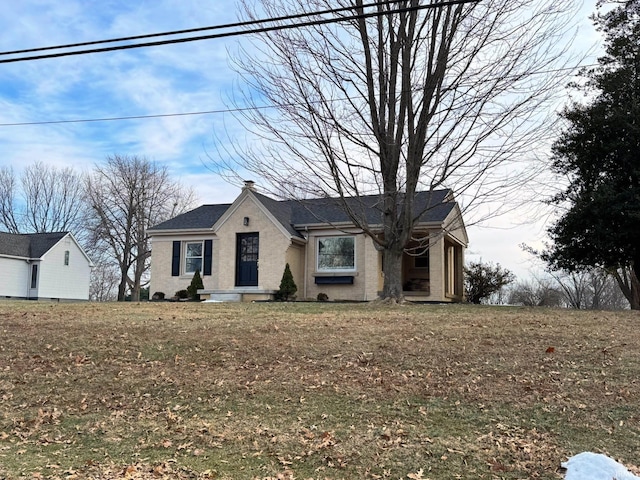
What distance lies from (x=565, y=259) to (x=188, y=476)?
14621mm

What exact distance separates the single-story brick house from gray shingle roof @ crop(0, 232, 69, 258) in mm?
16873

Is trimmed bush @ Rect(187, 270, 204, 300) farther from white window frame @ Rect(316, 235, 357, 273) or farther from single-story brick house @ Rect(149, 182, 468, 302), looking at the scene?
white window frame @ Rect(316, 235, 357, 273)

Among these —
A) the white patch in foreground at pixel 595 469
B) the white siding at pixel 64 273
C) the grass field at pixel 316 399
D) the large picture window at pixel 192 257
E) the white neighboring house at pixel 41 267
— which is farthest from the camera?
the white siding at pixel 64 273

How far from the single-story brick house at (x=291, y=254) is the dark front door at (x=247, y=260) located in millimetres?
38

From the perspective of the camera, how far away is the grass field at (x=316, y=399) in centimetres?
511

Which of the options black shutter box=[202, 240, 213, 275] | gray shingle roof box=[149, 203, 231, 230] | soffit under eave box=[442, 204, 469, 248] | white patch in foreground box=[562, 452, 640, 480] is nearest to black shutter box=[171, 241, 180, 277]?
gray shingle roof box=[149, 203, 231, 230]

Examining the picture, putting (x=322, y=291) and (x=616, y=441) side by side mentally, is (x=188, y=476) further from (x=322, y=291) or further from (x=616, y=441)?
(x=322, y=291)

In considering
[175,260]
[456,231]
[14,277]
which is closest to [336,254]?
[456,231]

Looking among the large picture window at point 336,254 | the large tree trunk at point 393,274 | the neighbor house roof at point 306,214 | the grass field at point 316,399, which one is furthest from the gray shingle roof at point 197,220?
the grass field at point 316,399

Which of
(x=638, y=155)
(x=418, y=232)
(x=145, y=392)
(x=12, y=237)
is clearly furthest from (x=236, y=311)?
(x=12, y=237)

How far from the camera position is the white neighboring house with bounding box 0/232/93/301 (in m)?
35.2

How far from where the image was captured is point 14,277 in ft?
117

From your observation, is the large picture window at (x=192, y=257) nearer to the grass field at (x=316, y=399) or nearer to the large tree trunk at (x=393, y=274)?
the large tree trunk at (x=393, y=274)

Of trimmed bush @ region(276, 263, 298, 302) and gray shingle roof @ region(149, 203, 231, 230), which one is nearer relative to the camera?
trimmed bush @ region(276, 263, 298, 302)
